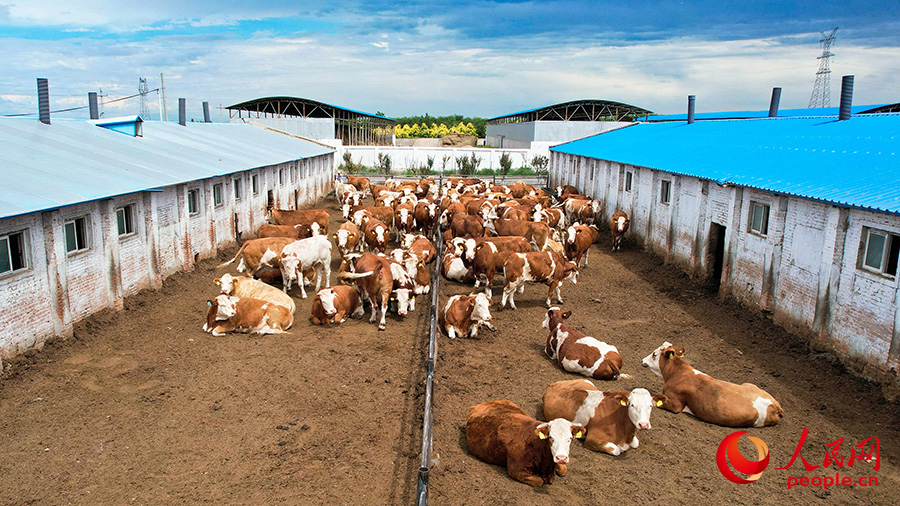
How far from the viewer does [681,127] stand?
29.2 m

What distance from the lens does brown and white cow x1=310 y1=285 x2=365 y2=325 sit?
12.0 metres

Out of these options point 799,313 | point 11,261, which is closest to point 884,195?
point 799,313

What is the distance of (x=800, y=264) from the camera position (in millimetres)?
11492

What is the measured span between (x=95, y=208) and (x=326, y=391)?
6.28m

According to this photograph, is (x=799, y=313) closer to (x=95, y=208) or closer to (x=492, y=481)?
(x=492, y=481)

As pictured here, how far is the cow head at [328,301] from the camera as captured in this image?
39.1 ft

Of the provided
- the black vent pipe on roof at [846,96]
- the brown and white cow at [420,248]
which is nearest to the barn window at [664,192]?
the black vent pipe on roof at [846,96]

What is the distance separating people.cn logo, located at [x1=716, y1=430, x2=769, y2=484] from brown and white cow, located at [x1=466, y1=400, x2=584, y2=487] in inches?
76.3

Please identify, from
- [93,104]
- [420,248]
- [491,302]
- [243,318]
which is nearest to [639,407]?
[491,302]

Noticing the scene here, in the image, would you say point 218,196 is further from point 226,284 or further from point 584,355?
point 584,355

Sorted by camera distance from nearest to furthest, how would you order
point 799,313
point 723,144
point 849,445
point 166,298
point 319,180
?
1. point 849,445
2. point 799,313
3. point 166,298
4. point 723,144
5. point 319,180

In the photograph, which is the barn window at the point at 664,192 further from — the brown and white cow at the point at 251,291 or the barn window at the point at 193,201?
the barn window at the point at 193,201

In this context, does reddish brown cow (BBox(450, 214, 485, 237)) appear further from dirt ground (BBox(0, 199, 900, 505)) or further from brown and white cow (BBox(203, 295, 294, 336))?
brown and white cow (BBox(203, 295, 294, 336))

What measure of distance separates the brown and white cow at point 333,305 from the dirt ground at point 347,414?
14.6 inches
